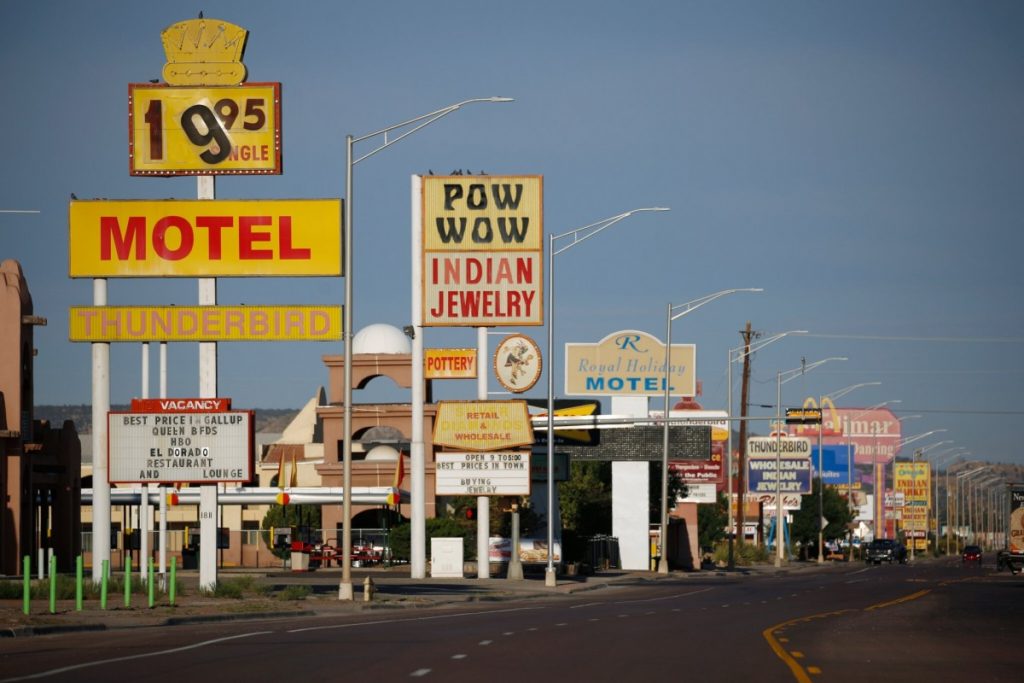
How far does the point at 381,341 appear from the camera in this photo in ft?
285

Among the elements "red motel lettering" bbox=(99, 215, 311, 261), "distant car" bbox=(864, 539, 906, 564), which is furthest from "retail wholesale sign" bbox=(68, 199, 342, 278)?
"distant car" bbox=(864, 539, 906, 564)

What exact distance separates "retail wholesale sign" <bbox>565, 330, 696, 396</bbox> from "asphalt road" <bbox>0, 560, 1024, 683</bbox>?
148 feet

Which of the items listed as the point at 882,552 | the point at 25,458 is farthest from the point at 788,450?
the point at 25,458

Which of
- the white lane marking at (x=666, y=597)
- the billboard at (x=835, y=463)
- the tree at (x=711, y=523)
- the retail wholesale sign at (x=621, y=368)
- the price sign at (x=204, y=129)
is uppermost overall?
the price sign at (x=204, y=129)

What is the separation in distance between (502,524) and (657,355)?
47.3ft

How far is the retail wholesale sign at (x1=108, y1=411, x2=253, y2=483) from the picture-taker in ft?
114

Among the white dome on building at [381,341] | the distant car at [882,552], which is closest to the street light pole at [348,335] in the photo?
the white dome on building at [381,341]

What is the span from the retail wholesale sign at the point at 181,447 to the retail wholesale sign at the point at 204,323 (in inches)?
87.3

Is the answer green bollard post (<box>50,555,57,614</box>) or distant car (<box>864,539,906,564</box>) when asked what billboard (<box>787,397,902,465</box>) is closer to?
distant car (<box>864,539,906,564</box>)

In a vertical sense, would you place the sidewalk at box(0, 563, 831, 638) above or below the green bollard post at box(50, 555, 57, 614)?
below

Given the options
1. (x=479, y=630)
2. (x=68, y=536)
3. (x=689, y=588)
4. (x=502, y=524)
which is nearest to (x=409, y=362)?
(x=502, y=524)

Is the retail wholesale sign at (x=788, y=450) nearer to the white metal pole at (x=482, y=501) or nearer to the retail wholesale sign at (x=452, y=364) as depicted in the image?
the retail wholesale sign at (x=452, y=364)

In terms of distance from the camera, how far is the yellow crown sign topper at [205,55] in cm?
3666

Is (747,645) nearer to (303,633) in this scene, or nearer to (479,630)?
(479,630)
